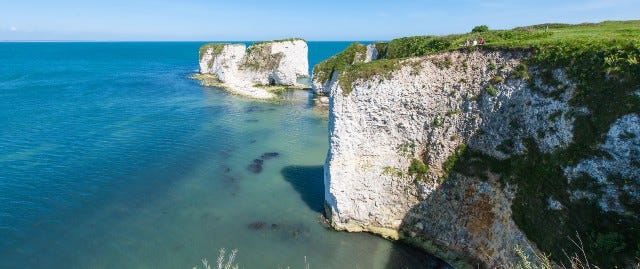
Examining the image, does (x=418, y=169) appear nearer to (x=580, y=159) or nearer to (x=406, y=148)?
(x=406, y=148)

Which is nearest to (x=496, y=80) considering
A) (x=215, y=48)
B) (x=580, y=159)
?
(x=580, y=159)

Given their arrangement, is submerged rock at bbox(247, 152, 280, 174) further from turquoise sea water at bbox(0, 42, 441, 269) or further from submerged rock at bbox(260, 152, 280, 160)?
turquoise sea water at bbox(0, 42, 441, 269)

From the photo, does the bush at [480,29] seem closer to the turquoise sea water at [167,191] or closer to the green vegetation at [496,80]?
the green vegetation at [496,80]

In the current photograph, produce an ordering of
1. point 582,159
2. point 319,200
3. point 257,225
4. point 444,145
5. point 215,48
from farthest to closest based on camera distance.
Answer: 1. point 215,48
2. point 319,200
3. point 257,225
4. point 444,145
5. point 582,159

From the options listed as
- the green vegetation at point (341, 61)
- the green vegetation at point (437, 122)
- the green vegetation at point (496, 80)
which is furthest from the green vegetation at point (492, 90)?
the green vegetation at point (341, 61)

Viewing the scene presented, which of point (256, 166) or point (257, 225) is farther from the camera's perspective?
point (256, 166)

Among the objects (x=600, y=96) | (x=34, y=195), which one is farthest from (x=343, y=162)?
(x=34, y=195)

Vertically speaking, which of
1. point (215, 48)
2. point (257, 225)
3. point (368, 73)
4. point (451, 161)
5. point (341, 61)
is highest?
point (215, 48)
